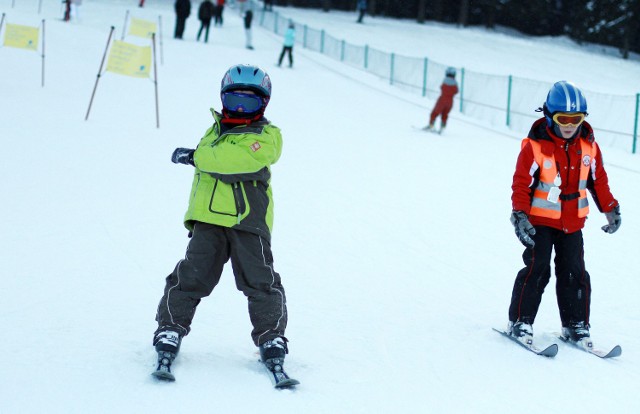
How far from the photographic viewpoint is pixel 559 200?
5.11 m

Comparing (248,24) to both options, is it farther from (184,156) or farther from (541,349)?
(184,156)

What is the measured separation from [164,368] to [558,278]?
8.44 feet

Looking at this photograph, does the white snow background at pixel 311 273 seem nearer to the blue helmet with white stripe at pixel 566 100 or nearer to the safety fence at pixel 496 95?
the safety fence at pixel 496 95

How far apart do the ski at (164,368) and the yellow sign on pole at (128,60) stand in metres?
9.69

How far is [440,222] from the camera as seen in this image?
365 inches

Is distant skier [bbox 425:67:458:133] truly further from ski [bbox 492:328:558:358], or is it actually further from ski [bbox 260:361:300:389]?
ski [bbox 260:361:300:389]

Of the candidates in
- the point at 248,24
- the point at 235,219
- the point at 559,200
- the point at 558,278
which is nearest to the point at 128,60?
the point at 558,278

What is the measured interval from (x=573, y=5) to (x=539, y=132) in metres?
54.0

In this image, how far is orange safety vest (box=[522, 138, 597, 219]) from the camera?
199 inches

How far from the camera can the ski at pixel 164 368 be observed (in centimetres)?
418

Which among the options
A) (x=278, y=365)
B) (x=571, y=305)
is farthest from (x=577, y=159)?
(x=278, y=365)

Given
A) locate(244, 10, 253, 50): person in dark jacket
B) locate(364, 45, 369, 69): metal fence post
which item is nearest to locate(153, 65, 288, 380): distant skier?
locate(364, 45, 369, 69): metal fence post

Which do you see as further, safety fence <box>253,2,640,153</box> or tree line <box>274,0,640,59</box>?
tree line <box>274,0,640,59</box>

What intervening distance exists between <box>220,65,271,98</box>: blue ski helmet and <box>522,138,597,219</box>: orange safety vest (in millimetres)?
1744
